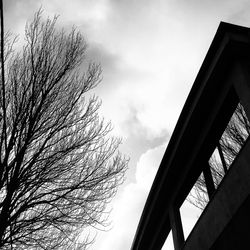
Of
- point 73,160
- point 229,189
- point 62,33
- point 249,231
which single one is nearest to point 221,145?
point 229,189

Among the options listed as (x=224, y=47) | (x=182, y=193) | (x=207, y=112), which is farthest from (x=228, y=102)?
(x=182, y=193)

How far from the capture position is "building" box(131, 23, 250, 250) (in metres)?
5.78

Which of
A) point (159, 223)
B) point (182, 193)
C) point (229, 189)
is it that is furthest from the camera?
point (159, 223)

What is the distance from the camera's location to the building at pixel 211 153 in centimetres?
578

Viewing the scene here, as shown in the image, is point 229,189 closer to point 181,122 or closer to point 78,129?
point 181,122

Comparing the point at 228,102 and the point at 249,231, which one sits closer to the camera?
the point at 249,231

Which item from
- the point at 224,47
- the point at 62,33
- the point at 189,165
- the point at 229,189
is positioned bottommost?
the point at 229,189

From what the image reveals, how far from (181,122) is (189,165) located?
Answer: 4.55 feet

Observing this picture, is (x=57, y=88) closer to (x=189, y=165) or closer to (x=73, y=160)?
(x=73, y=160)

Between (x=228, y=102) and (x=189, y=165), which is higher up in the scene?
(x=228, y=102)

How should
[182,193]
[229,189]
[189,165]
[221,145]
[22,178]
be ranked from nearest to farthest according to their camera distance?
[229,189] → [22,178] → [221,145] → [189,165] → [182,193]

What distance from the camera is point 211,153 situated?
294 inches

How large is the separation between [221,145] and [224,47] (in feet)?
8.19

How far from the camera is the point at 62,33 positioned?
8.98m
